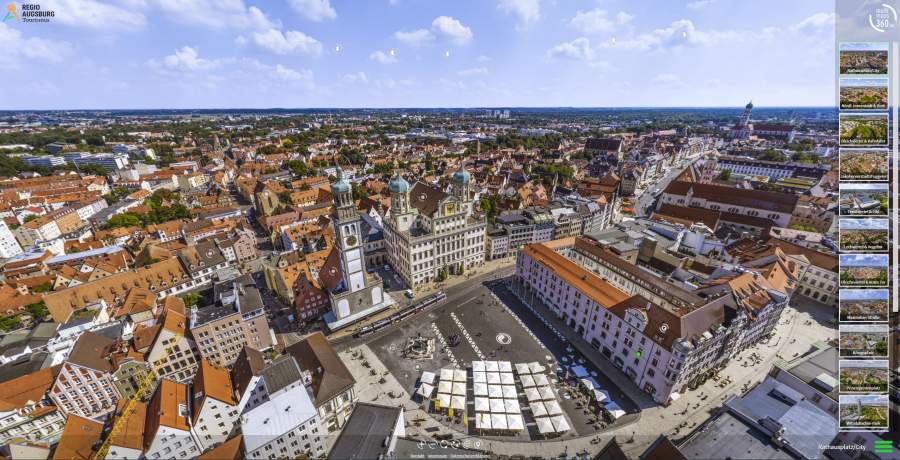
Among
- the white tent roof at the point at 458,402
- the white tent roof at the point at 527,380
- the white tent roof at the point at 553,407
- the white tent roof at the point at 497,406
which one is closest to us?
the white tent roof at the point at 553,407

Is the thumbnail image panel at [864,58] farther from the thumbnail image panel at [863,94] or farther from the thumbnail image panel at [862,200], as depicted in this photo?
the thumbnail image panel at [862,200]

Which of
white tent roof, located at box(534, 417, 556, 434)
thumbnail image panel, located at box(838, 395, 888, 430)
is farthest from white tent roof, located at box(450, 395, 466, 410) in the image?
thumbnail image panel, located at box(838, 395, 888, 430)

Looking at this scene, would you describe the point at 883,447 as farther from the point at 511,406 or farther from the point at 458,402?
the point at 458,402

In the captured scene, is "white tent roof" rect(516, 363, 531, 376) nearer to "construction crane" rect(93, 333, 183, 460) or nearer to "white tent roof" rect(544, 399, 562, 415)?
"white tent roof" rect(544, 399, 562, 415)

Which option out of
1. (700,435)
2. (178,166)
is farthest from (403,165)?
(700,435)

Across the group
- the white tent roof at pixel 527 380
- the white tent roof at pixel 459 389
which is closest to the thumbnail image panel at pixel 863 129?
the white tent roof at pixel 527 380

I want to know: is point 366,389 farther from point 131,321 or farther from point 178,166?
point 178,166

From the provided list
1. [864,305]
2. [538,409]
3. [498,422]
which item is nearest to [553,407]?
[538,409]
